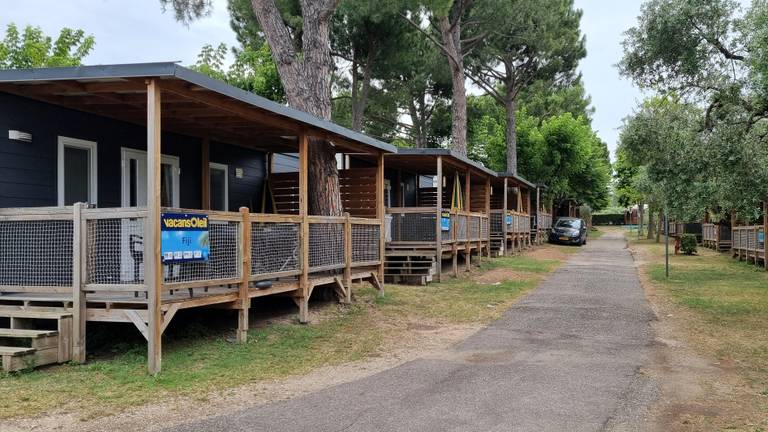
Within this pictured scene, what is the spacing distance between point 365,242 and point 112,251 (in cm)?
573

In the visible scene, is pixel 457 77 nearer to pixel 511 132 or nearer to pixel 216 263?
pixel 511 132

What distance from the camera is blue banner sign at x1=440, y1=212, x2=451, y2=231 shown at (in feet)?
49.9

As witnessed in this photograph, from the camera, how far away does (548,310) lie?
441 inches

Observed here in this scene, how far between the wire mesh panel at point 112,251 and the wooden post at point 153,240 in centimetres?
26

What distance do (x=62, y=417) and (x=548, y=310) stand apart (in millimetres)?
8292

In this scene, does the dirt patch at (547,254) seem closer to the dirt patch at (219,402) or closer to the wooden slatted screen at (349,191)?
the wooden slatted screen at (349,191)

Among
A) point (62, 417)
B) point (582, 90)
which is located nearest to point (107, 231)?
point (62, 417)

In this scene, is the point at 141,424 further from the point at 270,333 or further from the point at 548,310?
the point at 548,310

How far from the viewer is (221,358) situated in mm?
7109

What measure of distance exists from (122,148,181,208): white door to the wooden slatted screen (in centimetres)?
301

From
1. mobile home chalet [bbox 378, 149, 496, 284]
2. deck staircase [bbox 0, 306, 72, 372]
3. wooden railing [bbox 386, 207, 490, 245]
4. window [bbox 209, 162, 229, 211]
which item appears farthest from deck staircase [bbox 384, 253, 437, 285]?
deck staircase [bbox 0, 306, 72, 372]

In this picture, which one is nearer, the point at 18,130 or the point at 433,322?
the point at 18,130

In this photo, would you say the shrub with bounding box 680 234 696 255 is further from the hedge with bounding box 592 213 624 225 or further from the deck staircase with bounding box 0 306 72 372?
the hedge with bounding box 592 213 624 225

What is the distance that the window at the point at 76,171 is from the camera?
8.47 m
